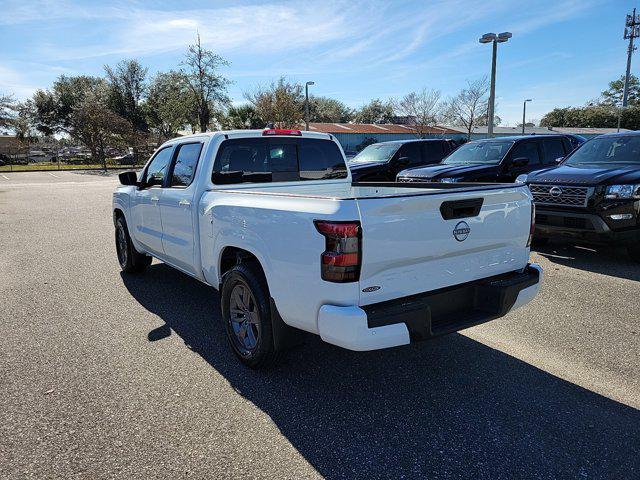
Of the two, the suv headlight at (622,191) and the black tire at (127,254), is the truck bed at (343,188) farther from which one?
the suv headlight at (622,191)

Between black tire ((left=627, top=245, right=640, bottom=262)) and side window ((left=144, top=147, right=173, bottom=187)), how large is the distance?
6.24 meters

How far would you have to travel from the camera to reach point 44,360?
3.84m

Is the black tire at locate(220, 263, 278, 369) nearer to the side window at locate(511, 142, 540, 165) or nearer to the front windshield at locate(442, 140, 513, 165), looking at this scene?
the front windshield at locate(442, 140, 513, 165)

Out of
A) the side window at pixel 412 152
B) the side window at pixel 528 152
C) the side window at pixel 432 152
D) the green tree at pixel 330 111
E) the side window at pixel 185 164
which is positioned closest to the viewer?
the side window at pixel 185 164

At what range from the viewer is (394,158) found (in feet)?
40.7

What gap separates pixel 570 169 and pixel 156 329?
21.0ft

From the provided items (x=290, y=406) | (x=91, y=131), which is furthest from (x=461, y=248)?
(x=91, y=131)

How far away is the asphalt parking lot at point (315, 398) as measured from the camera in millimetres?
2535

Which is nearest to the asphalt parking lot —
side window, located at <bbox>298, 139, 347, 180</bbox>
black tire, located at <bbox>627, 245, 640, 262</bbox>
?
black tire, located at <bbox>627, 245, 640, 262</bbox>

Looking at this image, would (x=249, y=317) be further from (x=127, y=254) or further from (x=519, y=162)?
(x=519, y=162)

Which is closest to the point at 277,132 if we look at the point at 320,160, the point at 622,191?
the point at 320,160

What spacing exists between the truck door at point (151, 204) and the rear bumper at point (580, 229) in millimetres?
5319

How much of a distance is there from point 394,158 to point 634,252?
6.88m

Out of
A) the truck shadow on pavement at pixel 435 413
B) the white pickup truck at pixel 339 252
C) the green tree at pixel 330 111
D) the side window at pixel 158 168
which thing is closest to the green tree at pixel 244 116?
the green tree at pixel 330 111
